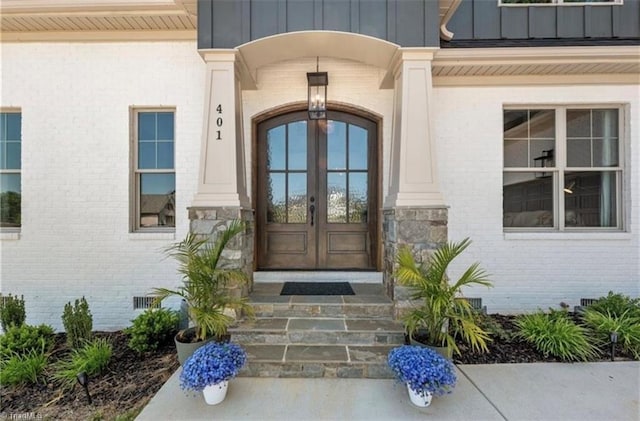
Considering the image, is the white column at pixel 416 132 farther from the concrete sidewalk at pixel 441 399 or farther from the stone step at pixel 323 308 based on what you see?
the concrete sidewalk at pixel 441 399

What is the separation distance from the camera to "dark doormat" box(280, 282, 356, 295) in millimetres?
3883

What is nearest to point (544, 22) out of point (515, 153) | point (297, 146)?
point (515, 153)

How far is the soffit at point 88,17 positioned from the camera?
12.7 ft

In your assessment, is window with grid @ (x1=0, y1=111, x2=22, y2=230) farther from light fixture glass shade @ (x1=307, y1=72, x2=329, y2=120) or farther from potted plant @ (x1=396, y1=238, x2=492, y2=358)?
potted plant @ (x1=396, y1=238, x2=492, y2=358)

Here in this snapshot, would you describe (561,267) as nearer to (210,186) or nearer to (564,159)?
(564,159)

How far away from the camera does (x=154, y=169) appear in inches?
175

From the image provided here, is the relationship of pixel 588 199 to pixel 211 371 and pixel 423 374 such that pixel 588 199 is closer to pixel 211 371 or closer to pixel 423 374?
pixel 423 374

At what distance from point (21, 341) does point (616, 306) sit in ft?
21.4

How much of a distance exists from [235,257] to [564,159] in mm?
4522

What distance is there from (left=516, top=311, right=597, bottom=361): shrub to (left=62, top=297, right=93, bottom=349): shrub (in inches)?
186

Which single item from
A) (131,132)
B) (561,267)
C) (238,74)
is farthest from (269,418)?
(561,267)

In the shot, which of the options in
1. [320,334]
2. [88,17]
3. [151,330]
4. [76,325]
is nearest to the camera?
[320,334]

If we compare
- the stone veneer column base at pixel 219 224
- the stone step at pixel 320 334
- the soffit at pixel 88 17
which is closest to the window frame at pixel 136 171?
the soffit at pixel 88 17

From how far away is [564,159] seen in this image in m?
4.48
